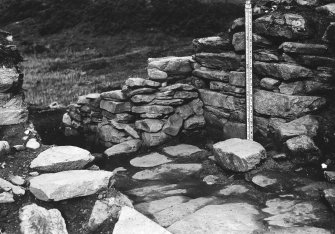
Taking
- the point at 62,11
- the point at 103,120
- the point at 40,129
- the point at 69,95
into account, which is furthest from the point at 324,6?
the point at 62,11

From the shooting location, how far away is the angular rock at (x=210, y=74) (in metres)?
9.10

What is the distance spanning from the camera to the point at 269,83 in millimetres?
8078

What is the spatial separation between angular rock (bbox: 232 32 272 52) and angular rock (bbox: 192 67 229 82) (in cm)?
70

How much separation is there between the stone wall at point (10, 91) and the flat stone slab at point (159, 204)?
8.79 feet

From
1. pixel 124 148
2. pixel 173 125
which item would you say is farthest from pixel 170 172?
pixel 173 125

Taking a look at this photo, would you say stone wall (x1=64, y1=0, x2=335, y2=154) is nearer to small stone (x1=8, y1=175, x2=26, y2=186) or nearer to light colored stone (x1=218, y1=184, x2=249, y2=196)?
light colored stone (x1=218, y1=184, x2=249, y2=196)

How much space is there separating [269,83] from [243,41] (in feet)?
3.58

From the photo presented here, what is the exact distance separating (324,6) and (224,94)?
108 inches

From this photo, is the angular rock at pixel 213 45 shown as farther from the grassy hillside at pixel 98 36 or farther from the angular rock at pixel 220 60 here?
the grassy hillside at pixel 98 36

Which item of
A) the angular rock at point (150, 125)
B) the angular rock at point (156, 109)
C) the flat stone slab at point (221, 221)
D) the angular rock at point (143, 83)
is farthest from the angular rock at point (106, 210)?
the angular rock at point (143, 83)

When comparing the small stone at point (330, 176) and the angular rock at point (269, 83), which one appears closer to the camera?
the small stone at point (330, 176)

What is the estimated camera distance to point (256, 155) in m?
7.30

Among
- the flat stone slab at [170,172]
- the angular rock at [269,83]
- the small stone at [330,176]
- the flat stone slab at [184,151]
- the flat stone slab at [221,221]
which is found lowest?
the flat stone slab at [184,151]

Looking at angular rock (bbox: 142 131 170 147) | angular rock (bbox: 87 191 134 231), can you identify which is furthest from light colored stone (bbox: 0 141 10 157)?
angular rock (bbox: 142 131 170 147)
